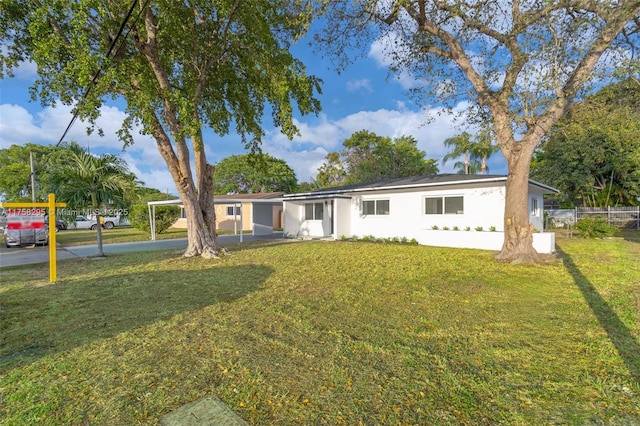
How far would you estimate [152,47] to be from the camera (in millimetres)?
9141

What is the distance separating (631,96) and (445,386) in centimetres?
1127

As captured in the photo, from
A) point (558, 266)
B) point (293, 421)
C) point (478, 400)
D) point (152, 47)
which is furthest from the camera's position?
point (152, 47)

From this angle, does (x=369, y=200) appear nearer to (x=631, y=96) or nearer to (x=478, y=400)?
(x=631, y=96)

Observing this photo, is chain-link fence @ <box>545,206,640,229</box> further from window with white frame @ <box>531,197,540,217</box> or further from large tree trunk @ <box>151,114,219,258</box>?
large tree trunk @ <box>151,114,219,258</box>

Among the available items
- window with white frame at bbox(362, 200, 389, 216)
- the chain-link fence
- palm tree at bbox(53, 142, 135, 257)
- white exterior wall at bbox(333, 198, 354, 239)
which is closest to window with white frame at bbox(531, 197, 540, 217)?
the chain-link fence

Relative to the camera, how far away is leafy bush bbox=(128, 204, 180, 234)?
69.6 ft

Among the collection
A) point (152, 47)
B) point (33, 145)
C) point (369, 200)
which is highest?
point (33, 145)

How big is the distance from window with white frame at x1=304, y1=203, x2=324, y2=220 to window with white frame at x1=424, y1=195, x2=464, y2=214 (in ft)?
18.9

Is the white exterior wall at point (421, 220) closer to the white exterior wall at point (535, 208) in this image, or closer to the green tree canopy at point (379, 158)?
the white exterior wall at point (535, 208)

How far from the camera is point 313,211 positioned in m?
18.2

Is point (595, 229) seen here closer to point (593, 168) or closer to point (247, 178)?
point (593, 168)

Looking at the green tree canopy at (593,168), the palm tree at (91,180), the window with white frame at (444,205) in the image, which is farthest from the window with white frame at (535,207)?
the palm tree at (91,180)

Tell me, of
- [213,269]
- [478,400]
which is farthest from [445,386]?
[213,269]

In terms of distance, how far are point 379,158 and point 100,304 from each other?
88.4ft
